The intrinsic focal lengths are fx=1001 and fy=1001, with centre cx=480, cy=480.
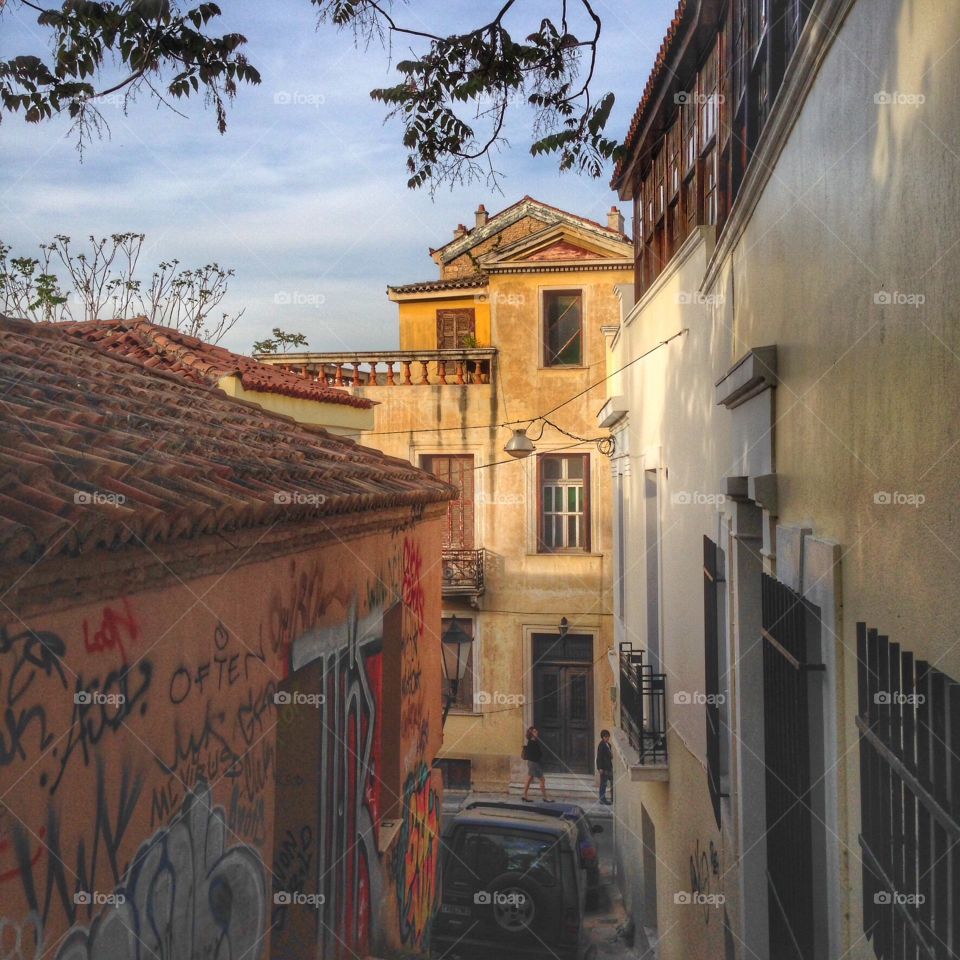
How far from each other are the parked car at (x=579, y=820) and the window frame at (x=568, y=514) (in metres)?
7.59

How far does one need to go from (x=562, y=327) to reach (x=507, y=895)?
43.3 ft

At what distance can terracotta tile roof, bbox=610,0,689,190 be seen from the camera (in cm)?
843

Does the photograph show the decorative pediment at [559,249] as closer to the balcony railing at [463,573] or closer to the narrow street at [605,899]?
the balcony railing at [463,573]

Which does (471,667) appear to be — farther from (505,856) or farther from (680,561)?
(680,561)

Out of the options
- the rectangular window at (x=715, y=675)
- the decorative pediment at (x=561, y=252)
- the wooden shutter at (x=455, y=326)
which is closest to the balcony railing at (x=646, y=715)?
the rectangular window at (x=715, y=675)

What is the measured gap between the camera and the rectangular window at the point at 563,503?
2052cm

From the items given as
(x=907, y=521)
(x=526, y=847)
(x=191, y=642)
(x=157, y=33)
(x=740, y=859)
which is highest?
(x=157, y=33)

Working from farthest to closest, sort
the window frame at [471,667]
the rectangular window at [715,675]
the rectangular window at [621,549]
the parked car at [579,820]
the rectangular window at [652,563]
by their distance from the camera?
the window frame at [471,667]
the rectangular window at [621,549]
the parked car at [579,820]
the rectangular window at [652,563]
the rectangular window at [715,675]

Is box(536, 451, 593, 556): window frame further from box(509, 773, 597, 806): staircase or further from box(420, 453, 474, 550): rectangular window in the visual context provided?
box(509, 773, 597, 806): staircase

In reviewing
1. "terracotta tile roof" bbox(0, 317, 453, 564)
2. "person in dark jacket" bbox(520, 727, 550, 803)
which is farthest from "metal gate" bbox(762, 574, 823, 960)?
"person in dark jacket" bbox(520, 727, 550, 803)

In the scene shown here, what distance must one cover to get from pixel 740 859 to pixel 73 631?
4.21 metres

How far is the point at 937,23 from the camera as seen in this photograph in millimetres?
2270

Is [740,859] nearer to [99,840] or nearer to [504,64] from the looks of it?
[99,840]

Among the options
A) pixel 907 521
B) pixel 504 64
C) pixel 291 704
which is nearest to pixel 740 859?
pixel 291 704
